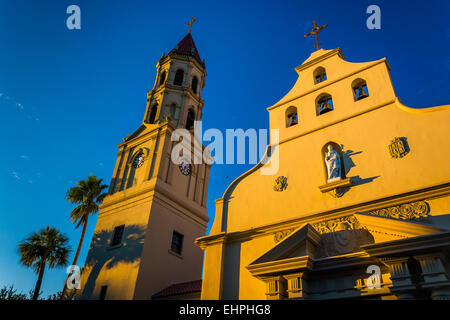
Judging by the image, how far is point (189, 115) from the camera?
29188mm

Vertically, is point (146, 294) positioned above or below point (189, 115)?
below

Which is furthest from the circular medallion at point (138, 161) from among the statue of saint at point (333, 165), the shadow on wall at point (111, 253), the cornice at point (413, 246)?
the cornice at point (413, 246)

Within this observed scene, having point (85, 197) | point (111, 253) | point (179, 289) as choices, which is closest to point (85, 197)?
point (85, 197)

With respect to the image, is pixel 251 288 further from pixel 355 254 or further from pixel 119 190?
pixel 119 190

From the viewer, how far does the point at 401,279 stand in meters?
8.56

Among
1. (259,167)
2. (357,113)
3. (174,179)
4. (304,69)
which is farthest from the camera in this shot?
(174,179)

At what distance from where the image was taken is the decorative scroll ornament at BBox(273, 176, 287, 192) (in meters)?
13.2

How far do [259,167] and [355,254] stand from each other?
621cm

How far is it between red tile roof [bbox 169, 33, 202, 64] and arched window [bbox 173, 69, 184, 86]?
2315 mm

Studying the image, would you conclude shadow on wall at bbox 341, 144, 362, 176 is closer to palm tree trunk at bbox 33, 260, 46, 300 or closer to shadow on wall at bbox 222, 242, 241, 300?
shadow on wall at bbox 222, 242, 241, 300

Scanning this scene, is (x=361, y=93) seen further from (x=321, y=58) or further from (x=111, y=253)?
(x=111, y=253)

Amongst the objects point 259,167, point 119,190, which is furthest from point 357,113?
point 119,190

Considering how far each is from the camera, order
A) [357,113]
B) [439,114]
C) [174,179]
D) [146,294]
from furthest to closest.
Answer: [174,179] < [146,294] < [357,113] < [439,114]

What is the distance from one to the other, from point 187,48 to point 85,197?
1857 cm
